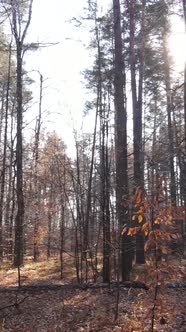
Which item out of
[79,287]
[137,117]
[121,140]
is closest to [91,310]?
[79,287]

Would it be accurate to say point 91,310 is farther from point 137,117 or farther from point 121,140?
point 137,117

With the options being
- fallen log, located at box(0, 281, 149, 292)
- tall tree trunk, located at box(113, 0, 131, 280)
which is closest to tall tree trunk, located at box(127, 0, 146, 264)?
tall tree trunk, located at box(113, 0, 131, 280)

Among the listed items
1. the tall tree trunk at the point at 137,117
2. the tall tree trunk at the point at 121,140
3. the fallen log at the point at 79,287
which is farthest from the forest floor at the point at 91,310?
the tall tree trunk at the point at 137,117

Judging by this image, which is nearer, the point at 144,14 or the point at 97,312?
the point at 97,312

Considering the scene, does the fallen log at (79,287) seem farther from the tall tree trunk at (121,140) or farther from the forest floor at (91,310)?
the tall tree trunk at (121,140)

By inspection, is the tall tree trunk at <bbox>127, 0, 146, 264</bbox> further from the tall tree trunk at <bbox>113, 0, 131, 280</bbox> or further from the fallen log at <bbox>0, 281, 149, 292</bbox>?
the fallen log at <bbox>0, 281, 149, 292</bbox>

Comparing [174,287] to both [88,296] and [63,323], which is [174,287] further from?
[63,323]

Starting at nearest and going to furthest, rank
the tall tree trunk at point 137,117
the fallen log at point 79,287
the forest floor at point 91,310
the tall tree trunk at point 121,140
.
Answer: the forest floor at point 91,310, the fallen log at point 79,287, the tall tree trunk at point 121,140, the tall tree trunk at point 137,117

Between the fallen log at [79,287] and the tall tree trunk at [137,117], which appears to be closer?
the fallen log at [79,287]

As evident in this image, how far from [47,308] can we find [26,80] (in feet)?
52.5

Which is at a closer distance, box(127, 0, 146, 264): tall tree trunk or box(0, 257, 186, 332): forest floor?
box(0, 257, 186, 332): forest floor

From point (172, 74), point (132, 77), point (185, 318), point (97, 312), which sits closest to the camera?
point (185, 318)

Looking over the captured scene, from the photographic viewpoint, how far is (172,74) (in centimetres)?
1834

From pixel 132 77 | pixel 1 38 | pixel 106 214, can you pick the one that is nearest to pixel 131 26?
pixel 132 77
